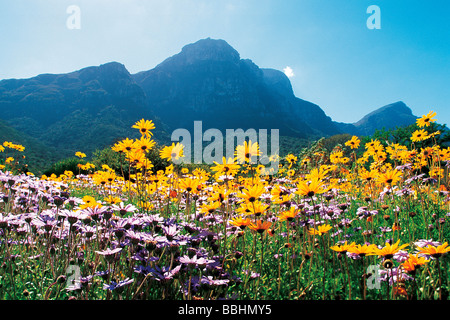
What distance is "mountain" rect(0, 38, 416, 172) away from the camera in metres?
69.8

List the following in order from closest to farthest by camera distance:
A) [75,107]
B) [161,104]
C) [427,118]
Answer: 1. [427,118]
2. [75,107]
3. [161,104]

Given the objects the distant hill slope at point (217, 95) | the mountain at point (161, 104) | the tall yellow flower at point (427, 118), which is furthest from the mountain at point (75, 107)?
the tall yellow flower at point (427, 118)

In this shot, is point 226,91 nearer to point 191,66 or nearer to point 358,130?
point 191,66

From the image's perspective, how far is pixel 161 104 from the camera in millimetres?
150250

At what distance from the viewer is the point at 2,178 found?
2.43 m

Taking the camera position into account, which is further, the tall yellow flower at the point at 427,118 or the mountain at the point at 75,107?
the mountain at the point at 75,107

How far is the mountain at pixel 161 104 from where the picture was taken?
69.8 meters

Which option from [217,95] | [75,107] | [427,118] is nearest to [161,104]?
[217,95]

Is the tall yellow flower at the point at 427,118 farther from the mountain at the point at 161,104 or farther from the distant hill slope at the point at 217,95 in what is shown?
the distant hill slope at the point at 217,95

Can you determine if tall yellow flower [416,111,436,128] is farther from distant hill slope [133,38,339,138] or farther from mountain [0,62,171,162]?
distant hill slope [133,38,339,138]

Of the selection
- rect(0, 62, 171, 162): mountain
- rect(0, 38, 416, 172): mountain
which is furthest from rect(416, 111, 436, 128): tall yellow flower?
rect(0, 62, 171, 162): mountain

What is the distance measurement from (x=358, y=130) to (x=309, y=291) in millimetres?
211508

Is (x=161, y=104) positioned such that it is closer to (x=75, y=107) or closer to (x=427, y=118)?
(x=75, y=107)
